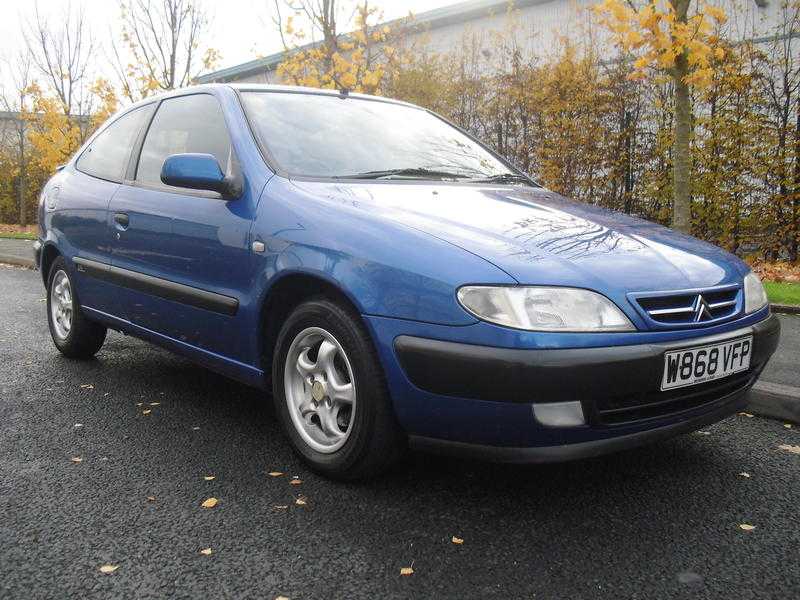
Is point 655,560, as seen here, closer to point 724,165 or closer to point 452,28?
point 724,165

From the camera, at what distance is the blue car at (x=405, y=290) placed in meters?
2.41

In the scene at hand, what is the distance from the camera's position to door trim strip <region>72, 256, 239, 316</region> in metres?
3.33

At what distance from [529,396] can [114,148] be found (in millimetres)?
3294

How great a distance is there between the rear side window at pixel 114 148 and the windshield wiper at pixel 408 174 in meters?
1.66

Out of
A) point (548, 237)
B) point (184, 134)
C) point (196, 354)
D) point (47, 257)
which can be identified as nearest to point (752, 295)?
point (548, 237)

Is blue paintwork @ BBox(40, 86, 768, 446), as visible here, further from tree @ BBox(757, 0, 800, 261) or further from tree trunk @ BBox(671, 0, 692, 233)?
tree @ BBox(757, 0, 800, 261)

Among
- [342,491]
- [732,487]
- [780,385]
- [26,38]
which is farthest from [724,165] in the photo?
[26,38]

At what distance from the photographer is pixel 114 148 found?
15.0ft

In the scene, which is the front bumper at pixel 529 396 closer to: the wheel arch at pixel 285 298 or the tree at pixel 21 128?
the wheel arch at pixel 285 298

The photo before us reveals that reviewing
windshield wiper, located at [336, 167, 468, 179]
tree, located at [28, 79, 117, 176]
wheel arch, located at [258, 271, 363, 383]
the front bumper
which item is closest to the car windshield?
windshield wiper, located at [336, 167, 468, 179]

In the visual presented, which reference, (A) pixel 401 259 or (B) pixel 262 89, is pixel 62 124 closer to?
(B) pixel 262 89

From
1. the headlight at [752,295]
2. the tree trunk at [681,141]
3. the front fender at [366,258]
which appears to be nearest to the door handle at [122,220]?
the front fender at [366,258]

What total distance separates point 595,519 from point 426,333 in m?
0.88

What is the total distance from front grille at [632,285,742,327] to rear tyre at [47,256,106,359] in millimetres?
3601
